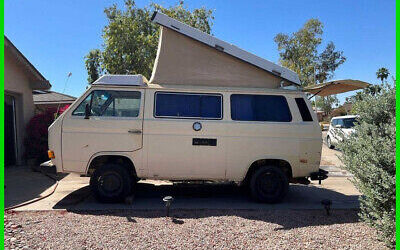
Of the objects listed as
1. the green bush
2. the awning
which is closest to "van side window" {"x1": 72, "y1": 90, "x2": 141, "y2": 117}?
the awning

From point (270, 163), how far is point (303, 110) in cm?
125

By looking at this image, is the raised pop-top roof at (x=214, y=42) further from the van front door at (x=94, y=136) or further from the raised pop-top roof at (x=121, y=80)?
the van front door at (x=94, y=136)

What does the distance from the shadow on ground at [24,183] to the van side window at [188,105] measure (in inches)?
96.9

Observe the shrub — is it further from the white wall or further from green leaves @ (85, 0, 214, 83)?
green leaves @ (85, 0, 214, 83)

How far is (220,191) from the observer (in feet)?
21.9

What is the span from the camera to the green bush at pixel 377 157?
10.6 feet

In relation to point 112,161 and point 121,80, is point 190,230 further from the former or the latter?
point 121,80

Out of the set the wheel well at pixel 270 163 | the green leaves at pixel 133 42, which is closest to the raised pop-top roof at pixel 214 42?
the wheel well at pixel 270 163

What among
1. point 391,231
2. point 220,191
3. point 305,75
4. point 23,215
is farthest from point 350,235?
point 305,75

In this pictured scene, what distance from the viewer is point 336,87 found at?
6086 mm

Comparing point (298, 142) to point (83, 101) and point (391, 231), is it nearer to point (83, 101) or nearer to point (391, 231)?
point (391, 231)

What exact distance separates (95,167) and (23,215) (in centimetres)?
143

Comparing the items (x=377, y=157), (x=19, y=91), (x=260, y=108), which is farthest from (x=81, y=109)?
(x=19, y=91)

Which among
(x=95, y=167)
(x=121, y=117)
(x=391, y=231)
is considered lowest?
(x=391, y=231)
